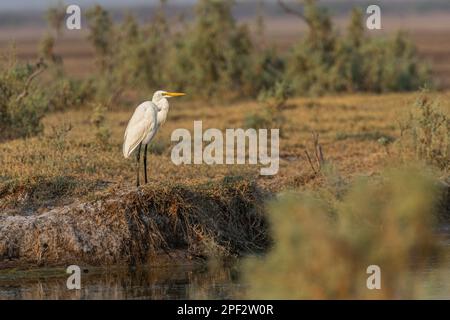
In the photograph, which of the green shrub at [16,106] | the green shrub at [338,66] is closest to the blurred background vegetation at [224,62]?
the green shrub at [338,66]

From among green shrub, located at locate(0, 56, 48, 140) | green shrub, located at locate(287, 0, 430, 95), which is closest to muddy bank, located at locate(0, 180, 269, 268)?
green shrub, located at locate(0, 56, 48, 140)

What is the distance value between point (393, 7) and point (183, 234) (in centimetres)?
12327

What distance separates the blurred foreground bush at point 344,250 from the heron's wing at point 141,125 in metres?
4.29

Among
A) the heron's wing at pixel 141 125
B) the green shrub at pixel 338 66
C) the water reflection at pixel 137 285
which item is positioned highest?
the green shrub at pixel 338 66

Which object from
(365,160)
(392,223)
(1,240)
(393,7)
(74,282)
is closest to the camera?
(392,223)

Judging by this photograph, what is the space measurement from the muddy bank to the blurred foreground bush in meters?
3.31

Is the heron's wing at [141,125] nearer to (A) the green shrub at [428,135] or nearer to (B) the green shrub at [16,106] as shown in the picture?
(A) the green shrub at [428,135]

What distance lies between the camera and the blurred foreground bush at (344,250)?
22.7 ft

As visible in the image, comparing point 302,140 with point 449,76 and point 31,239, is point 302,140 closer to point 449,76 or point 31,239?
point 31,239

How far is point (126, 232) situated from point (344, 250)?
392 centimetres

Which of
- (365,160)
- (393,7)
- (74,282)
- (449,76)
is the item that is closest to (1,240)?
(74,282)

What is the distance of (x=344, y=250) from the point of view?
274 inches

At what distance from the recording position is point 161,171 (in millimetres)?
13086

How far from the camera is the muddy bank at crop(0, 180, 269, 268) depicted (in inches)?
411
